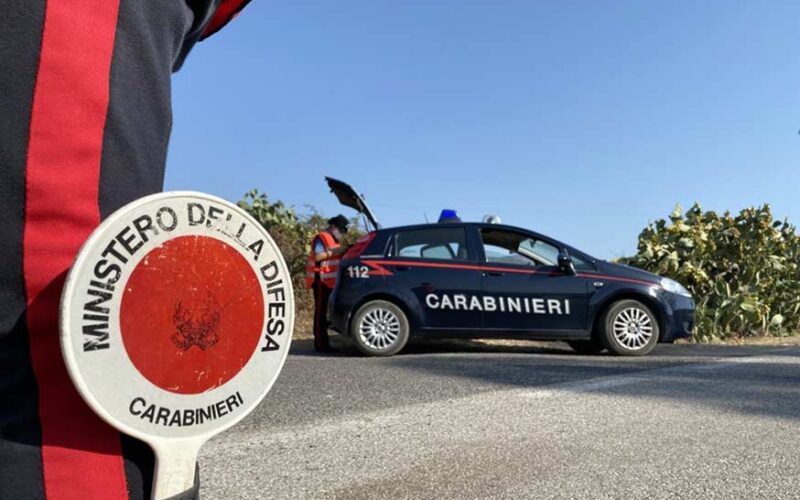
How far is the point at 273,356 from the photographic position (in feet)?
2.73

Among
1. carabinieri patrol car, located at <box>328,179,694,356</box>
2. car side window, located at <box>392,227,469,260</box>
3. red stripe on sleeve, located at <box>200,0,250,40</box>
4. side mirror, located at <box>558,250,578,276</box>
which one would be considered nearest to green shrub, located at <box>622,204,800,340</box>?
carabinieri patrol car, located at <box>328,179,694,356</box>

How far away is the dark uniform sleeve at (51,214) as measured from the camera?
70 cm

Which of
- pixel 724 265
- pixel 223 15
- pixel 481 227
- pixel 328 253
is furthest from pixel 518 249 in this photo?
pixel 223 15

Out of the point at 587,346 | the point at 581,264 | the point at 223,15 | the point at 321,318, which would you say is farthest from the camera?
the point at 587,346

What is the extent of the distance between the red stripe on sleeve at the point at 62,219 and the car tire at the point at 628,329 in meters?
6.99

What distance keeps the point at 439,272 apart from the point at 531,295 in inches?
43.5

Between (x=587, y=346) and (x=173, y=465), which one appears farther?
(x=587, y=346)

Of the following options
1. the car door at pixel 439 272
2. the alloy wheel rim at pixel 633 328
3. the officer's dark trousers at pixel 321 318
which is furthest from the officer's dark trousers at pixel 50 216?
the alloy wheel rim at pixel 633 328

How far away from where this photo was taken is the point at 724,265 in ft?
32.6

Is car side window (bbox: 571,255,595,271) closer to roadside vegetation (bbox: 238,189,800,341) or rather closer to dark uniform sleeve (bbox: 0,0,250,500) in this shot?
roadside vegetation (bbox: 238,189,800,341)

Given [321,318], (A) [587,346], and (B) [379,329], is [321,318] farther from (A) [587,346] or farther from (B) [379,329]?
(A) [587,346]

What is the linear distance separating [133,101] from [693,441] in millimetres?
2526

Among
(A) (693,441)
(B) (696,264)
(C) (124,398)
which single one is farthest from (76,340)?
(B) (696,264)

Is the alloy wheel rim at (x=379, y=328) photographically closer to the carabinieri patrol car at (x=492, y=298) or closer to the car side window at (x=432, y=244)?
the carabinieri patrol car at (x=492, y=298)
